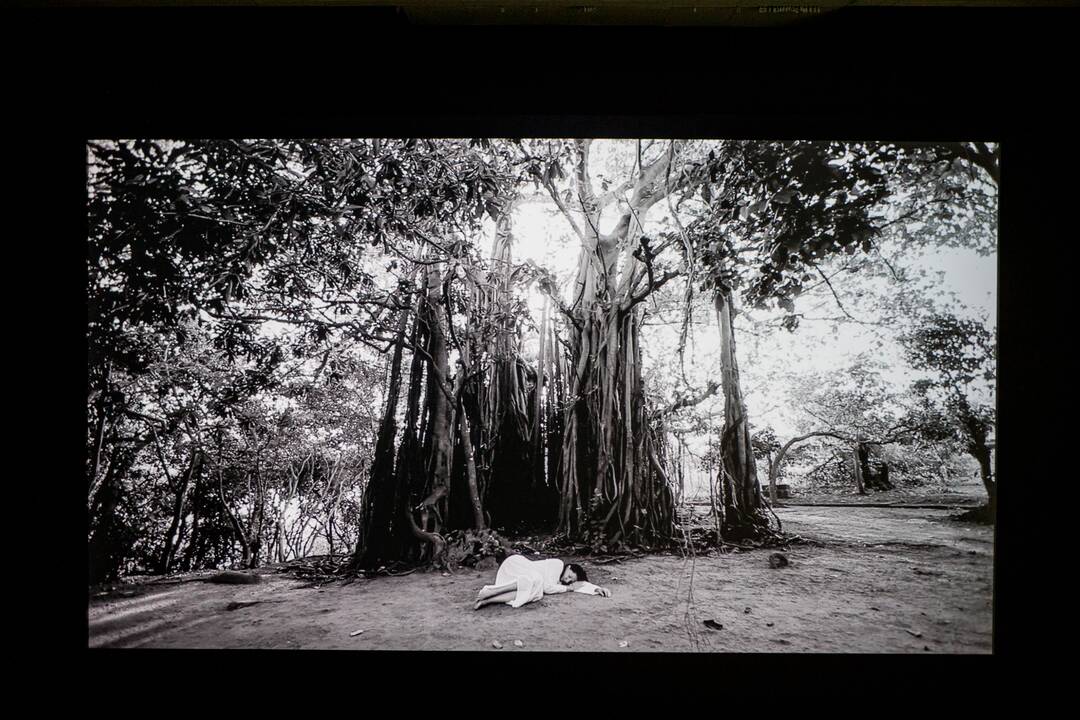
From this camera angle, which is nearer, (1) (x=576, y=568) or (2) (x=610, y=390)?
(1) (x=576, y=568)

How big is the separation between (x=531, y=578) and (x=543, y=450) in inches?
21.2

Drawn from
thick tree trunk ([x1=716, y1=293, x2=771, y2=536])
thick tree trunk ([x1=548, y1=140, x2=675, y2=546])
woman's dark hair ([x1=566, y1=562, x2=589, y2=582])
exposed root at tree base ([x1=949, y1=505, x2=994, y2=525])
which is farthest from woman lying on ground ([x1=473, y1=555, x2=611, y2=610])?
exposed root at tree base ([x1=949, y1=505, x2=994, y2=525])

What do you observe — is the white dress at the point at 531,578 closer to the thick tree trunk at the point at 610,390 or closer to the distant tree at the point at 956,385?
the thick tree trunk at the point at 610,390

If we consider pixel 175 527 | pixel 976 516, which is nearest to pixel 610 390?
pixel 976 516

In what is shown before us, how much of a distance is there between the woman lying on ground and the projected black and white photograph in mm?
13

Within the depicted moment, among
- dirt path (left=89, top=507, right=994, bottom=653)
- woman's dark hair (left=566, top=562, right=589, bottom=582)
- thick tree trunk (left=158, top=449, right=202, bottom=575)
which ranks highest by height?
thick tree trunk (left=158, top=449, right=202, bottom=575)

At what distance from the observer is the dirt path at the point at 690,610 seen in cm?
238

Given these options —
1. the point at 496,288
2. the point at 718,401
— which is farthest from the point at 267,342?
the point at 718,401

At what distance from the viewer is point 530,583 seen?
2414 millimetres

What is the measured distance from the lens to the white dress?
2.41 meters

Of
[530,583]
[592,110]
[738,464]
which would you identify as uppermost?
[592,110]

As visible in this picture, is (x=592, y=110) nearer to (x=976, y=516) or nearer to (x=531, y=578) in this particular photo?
(x=531, y=578)

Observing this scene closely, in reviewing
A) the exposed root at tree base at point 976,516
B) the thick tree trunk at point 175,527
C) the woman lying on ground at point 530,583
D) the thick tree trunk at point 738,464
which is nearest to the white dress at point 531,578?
the woman lying on ground at point 530,583

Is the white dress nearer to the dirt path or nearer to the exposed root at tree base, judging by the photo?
the dirt path
